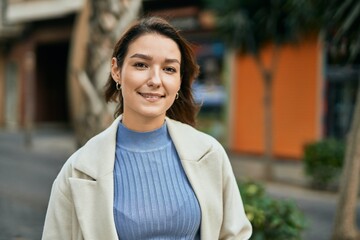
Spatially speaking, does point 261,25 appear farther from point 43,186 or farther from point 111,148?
point 111,148

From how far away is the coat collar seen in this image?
2135 mm

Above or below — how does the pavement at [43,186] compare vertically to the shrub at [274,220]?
below

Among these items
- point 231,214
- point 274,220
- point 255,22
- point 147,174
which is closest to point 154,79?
point 147,174

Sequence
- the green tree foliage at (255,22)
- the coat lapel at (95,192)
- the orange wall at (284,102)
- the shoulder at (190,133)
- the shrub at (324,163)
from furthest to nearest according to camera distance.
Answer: the orange wall at (284,102) → the green tree foliage at (255,22) → the shrub at (324,163) → the shoulder at (190,133) → the coat lapel at (95,192)

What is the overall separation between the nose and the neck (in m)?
0.14

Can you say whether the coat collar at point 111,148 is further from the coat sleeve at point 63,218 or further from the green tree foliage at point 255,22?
the green tree foliage at point 255,22

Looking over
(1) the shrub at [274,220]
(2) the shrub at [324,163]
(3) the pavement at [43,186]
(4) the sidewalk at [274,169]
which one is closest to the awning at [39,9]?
(3) the pavement at [43,186]

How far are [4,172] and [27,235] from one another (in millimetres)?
6355

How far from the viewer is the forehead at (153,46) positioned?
7.07ft

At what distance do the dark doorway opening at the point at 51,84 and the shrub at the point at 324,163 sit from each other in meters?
17.3

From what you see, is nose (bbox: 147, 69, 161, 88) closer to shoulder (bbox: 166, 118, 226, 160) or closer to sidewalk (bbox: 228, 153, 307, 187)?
shoulder (bbox: 166, 118, 226, 160)

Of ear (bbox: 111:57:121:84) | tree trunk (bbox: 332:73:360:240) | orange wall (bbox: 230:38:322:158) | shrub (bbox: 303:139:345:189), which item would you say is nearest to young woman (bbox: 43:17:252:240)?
ear (bbox: 111:57:121:84)

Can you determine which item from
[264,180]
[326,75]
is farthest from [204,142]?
[326,75]

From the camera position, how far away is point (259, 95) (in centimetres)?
1789
